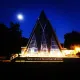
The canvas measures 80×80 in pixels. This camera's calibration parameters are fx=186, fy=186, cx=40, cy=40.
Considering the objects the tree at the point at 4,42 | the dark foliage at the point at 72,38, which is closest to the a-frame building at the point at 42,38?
the tree at the point at 4,42

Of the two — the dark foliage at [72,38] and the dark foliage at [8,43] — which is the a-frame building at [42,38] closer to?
the dark foliage at [8,43]

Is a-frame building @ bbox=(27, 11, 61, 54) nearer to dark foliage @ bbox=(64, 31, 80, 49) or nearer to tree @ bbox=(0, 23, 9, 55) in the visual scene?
tree @ bbox=(0, 23, 9, 55)

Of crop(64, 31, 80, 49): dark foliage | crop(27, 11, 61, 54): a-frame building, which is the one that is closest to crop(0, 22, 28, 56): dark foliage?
crop(27, 11, 61, 54): a-frame building

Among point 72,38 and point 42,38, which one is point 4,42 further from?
point 72,38

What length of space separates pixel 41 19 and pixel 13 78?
1826 centimetres

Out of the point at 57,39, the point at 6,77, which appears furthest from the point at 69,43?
the point at 6,77

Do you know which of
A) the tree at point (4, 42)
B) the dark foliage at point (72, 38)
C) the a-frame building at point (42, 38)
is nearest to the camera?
the tree at point (4, 42)

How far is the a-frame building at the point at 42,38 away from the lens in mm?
30688

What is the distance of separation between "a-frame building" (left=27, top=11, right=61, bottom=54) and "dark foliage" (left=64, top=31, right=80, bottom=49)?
26.6 metres

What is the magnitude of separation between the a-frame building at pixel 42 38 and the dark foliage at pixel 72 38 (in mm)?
26550

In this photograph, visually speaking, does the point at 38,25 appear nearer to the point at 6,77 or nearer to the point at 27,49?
the point at 27,49

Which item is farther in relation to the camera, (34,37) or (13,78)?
(34,37)

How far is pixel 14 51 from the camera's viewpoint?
30.9m

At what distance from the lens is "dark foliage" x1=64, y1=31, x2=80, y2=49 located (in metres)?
56.1
